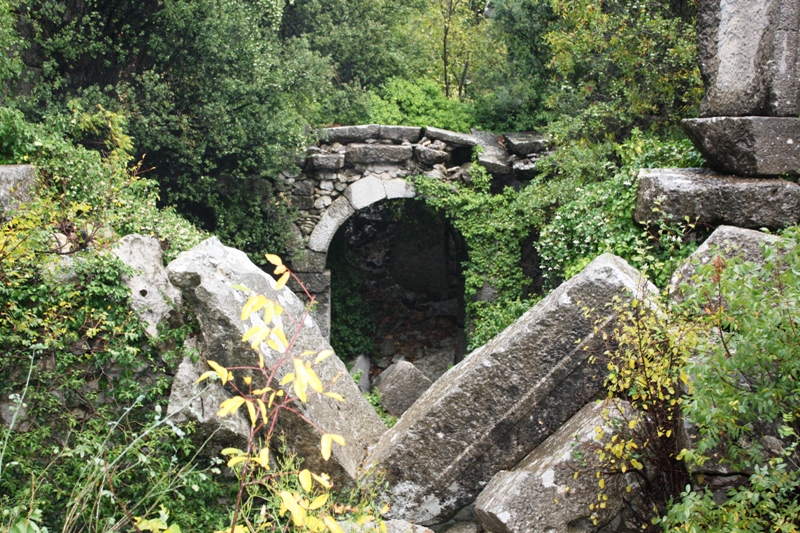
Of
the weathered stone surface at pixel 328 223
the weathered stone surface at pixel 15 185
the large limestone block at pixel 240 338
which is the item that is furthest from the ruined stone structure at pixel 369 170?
the large limestone block at pixel 240 338

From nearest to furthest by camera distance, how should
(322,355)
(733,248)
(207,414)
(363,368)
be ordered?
(322,355)
(733,248)
(207,414)
(363,368)

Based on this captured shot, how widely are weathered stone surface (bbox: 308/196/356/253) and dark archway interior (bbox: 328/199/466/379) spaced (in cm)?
200

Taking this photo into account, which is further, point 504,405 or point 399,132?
point 399,132

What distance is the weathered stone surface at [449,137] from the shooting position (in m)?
9.14

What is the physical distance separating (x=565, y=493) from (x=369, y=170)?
6.38 m

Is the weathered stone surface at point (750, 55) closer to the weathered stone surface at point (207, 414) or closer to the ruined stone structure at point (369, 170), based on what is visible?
the ruined stone structure at point (369, 170)

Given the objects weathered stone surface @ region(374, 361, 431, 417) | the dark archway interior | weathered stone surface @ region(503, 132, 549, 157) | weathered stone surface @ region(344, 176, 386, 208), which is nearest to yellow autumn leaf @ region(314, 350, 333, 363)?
weathered stone surface @ region(374, 361, 431, 417)

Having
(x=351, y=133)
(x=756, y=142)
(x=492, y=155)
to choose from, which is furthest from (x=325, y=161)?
(x=756, y=142)

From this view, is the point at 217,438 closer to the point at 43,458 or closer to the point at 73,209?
the point at 43,458

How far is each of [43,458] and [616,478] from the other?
3221 millimetres

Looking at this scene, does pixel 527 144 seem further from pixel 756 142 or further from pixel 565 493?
pixel 565 493

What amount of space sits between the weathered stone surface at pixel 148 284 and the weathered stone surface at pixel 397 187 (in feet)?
15.7

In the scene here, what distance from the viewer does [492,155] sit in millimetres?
9172

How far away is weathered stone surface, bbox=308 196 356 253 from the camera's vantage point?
912cm
